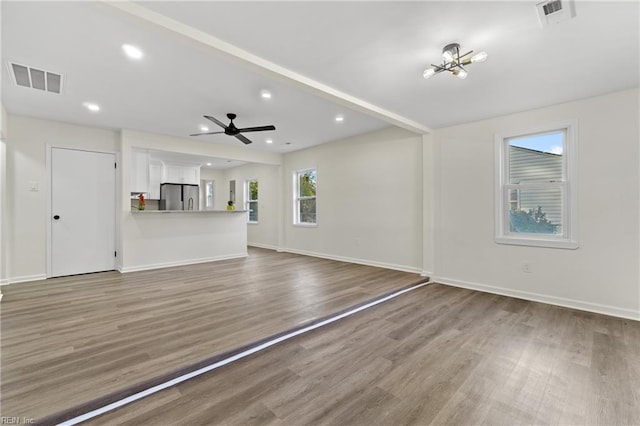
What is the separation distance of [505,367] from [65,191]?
643 cm

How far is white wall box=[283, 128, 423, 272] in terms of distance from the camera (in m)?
4.89

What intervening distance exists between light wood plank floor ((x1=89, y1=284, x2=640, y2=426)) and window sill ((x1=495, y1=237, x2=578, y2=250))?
0.90 metres

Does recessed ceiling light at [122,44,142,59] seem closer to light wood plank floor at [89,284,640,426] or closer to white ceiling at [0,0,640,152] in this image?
white ceiling at [0,0,640,152]

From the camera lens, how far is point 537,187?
12.2 ft

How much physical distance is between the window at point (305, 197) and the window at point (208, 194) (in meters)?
4.05

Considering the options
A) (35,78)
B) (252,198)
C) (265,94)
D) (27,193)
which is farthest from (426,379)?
(252,198)

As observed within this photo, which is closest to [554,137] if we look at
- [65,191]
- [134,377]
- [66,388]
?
[134,377]

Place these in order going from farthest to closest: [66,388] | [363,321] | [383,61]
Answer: [363,321] < [383,61] < [66,388]

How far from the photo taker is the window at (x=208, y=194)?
9.76 m

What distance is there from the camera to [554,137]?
363cm

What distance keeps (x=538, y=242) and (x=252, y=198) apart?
7.17 m

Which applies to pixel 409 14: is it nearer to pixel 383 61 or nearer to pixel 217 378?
pixel 383 61

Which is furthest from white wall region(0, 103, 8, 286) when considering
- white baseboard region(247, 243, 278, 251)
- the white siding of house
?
the white siding of house

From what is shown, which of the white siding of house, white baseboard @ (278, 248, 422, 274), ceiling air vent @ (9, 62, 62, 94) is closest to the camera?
ceiling air vent @ (9, 62, 62, 94)
